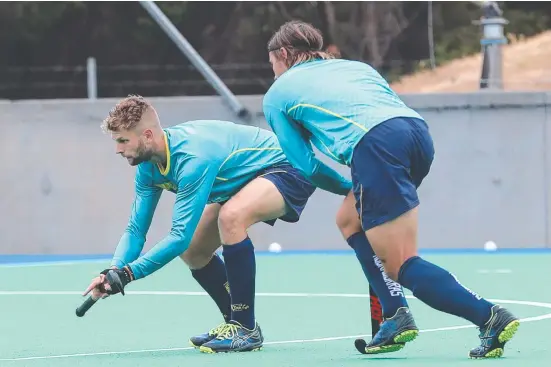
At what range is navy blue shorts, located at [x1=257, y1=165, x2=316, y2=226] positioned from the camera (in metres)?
6.93

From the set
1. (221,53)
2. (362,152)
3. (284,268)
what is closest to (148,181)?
(362,152)

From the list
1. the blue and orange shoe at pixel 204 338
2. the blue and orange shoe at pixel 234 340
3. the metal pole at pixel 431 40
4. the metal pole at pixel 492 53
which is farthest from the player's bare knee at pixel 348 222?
the metal pole at pixel 431 40

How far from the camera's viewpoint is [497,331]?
231 inches

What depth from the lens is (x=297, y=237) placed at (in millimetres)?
14359

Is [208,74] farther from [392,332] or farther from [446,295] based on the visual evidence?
[446,295]

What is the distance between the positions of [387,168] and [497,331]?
31.0 inches

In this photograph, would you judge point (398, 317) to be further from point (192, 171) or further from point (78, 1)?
A: point (78, 1)

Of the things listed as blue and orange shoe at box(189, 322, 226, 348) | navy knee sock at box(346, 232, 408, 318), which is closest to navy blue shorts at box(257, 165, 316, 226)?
navy knee sock at box(346, 232, 408, 318)

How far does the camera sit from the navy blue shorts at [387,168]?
19.3 ft

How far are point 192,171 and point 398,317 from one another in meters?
1.13

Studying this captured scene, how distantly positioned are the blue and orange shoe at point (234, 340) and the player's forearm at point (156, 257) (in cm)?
52

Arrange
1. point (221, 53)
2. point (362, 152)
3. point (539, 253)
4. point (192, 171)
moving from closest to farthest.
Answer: point (362, 152)
point (192, 171)
point (539, 253)
point (221, 53)

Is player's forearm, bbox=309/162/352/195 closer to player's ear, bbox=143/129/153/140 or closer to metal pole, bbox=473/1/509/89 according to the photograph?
player's ear, bbox=143/129/153/140

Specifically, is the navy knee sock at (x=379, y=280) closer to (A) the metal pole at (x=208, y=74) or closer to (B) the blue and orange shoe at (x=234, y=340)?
(B) the blue and orange shoe at (x=234, y=340)
